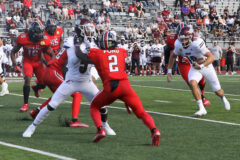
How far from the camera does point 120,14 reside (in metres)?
29.5

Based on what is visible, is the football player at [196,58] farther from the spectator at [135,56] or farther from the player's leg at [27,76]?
the spectator at [135,56]

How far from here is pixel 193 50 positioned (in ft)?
33.1

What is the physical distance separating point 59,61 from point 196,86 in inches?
115

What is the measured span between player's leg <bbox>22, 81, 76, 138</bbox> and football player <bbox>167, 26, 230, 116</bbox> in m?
2.99

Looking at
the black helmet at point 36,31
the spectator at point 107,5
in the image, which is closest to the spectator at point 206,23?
the spectator at point 107,5

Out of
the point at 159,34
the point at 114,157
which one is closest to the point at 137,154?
the point at 114,157

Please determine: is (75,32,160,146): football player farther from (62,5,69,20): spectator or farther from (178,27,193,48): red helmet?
(62,5,69,20): spectator

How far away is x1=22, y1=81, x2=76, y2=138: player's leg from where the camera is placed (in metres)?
7.38

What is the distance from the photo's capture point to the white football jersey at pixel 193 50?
996 centimetres

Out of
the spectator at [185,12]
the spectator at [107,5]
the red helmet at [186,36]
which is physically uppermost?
the red helmet at [186,36]

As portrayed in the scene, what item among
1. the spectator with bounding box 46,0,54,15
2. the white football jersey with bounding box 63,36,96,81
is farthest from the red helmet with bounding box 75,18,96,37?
the spectator with bounding box 46,0,54,15

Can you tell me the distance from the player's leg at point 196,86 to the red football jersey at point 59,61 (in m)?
2.68

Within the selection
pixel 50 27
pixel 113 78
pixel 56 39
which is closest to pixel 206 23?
pixel 56 39

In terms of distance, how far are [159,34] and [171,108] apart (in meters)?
16.5
